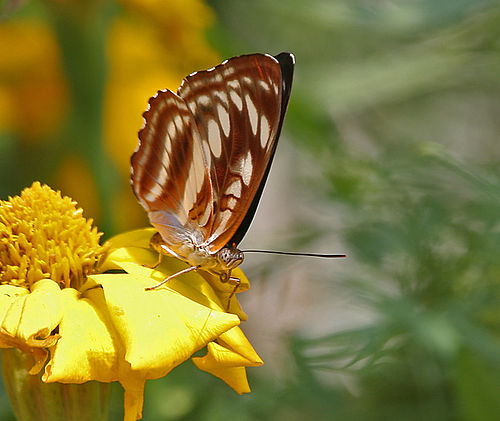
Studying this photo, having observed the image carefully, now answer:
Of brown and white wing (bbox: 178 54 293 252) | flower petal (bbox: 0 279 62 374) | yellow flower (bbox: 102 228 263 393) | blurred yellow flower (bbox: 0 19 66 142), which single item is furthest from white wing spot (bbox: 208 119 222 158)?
blurred yellow flower (bbox: 0 19 66 142)

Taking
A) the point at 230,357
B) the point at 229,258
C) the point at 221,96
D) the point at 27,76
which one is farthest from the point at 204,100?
the point at 27,76

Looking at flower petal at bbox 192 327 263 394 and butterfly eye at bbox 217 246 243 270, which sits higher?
butterfly eye at bbox 217 246 243 270

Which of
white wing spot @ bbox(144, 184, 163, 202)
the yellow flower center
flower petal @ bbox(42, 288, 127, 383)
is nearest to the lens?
flower petal @ bbox(42, 288, 127, 383)

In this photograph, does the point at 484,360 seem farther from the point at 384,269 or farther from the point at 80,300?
the point at 80,300

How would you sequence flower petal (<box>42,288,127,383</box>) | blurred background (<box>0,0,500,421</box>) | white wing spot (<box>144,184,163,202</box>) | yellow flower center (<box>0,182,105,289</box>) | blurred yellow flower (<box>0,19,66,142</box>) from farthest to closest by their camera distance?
blurred yellow flower (<box>0,19,66,142</box>) < blurred background (<box>0,0,500,421</box>) < white wing spot (<box>144,184,163,202</box>) < yellow flower center (<box>0,182,105,289</box>) < flower petal (<box>42,288,127,383</box>)

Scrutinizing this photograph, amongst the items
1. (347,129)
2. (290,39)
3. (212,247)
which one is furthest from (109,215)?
(347,129)

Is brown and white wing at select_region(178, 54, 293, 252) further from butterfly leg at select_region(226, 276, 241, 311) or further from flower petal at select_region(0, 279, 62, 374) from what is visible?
flower petal at select_region(0, 279, 62, 374)

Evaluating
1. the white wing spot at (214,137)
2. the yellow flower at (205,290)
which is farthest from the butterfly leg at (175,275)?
the white wing spot at (214,137)

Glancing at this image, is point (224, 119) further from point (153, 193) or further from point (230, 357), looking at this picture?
point (230, 357)
